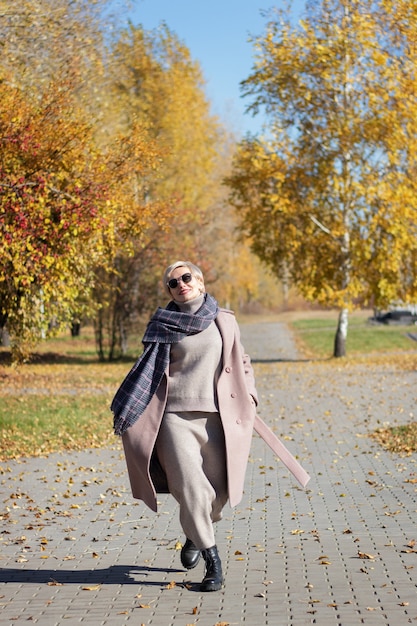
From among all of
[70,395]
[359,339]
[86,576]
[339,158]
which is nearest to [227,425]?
[86,576]

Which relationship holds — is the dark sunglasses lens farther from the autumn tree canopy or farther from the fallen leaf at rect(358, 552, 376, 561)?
the autumn tree canopy

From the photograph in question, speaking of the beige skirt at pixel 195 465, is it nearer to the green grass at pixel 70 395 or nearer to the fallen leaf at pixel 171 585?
the fallen leaf at pixel 171 585

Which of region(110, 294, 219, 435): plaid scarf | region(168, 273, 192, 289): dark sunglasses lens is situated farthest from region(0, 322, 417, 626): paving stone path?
region(168, 273, 192, 289): dark sunglasses lens

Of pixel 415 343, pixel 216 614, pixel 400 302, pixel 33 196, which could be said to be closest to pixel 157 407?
pixel 216 614

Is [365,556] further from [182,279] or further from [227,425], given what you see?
[182,279]

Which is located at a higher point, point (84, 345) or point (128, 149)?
point (128, 149)

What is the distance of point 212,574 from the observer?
19.7 feet

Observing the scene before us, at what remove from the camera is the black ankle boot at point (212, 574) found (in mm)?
5977

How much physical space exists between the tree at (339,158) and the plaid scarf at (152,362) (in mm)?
22488

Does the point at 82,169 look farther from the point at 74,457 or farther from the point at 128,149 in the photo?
the point at 74,457

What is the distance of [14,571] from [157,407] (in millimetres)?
1481

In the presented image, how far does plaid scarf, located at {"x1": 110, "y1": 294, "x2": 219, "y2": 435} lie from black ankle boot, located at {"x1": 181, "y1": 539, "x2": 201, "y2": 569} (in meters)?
0.82

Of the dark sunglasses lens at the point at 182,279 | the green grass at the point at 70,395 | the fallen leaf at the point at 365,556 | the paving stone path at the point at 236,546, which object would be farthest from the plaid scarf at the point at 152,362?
the green grass at the point at 70,395

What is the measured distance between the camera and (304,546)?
23.5ft
